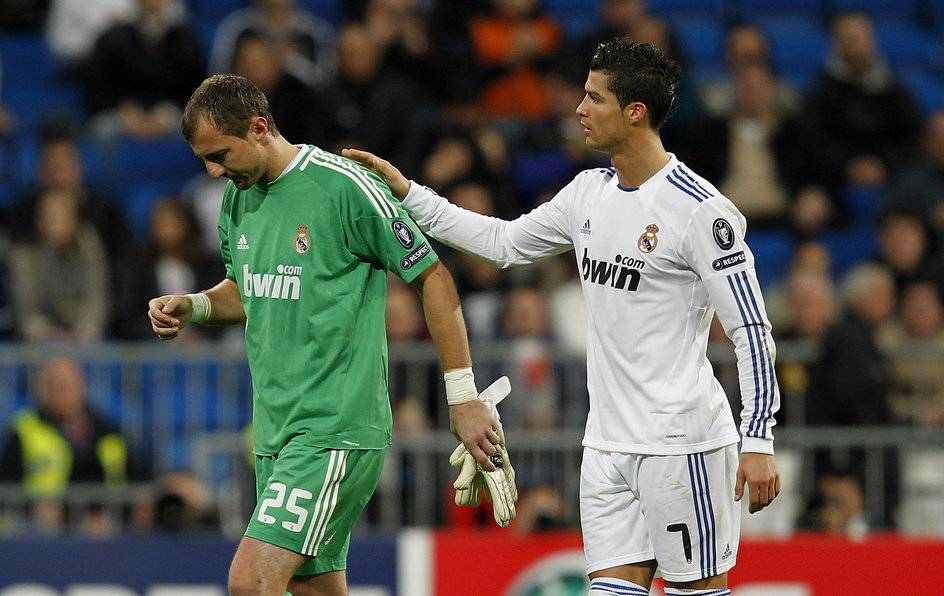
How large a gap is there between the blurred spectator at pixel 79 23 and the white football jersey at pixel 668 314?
9014mm

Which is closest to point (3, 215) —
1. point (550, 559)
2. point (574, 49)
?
point (574, 49)

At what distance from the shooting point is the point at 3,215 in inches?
487

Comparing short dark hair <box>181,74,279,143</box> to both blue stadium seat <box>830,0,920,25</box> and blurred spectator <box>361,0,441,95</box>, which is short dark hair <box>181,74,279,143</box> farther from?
blue stadium seat <box>830,0,920,25</box>

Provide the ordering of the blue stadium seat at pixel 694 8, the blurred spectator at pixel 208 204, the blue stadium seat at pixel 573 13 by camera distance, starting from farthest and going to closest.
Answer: the blue stadium seat at pixel 694 8 → the blue stadium seat at pixel 573 13 → the blurred spectator at pixel 208 204

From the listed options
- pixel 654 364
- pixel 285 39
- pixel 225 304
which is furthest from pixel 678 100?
pixel 654 364

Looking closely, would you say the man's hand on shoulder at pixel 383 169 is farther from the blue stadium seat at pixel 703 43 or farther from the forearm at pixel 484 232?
the blue stadium seat at pixel 703 43

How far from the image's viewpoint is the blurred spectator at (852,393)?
9859 mm

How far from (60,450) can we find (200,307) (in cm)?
440

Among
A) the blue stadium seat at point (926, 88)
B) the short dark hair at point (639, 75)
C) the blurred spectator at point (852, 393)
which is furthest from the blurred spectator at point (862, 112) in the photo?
the short dark hair at point (639, 75)

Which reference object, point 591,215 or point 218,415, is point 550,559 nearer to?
point 218,415

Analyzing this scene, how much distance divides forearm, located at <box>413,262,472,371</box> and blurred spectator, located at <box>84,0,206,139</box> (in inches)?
308

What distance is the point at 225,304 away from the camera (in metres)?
6.22

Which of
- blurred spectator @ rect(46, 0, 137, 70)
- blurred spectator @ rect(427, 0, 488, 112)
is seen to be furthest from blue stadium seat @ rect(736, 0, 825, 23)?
blurred spectator @ rect(46, 0, 137, 70)

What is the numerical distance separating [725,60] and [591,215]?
956 centimetres
